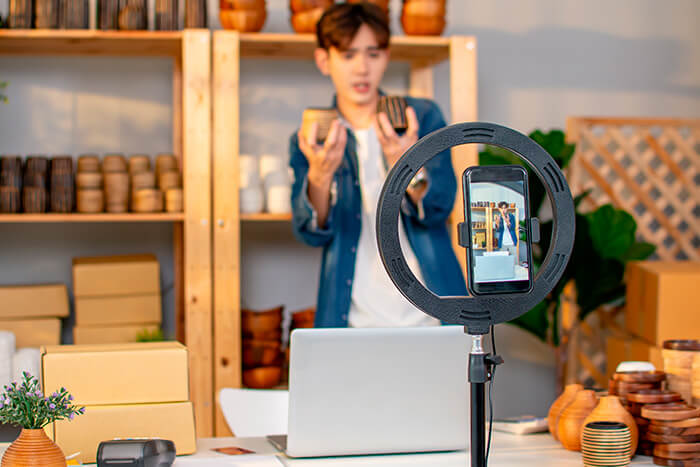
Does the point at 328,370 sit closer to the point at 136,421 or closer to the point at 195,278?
the point at 136,421

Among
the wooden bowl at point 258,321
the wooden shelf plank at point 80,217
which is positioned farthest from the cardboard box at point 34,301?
the wooden bowl at point 258,321

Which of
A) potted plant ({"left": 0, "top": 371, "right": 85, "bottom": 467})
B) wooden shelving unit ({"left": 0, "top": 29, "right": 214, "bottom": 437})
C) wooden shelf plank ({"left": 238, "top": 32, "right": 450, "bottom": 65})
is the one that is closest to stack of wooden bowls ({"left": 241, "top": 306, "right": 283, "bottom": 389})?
wooden shelving unit ({"left": 0, "top": 29, "right": 214, "bottom": 437})

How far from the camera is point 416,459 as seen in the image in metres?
1.28

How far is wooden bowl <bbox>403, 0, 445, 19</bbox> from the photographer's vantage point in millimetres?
2533

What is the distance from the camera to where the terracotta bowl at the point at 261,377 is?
2.49 meters

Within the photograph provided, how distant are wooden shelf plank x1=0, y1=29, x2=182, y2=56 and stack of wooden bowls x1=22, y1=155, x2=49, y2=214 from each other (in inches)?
14.8

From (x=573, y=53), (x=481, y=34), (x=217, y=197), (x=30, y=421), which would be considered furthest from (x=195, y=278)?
(x=573, y=53)

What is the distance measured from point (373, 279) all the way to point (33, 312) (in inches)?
43.0

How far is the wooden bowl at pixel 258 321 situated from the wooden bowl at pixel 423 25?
39.9 inches

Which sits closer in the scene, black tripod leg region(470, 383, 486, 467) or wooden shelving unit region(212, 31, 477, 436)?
A: black tripod leg region(470, 383, 486, 467)

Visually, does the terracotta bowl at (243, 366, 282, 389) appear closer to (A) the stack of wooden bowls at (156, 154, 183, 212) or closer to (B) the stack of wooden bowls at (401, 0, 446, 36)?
(A) the stack of wooden bowls at (156, 154, 183, 212)

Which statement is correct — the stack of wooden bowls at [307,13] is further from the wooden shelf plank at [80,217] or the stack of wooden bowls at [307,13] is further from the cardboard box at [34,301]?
the cardboard box at [34,301]

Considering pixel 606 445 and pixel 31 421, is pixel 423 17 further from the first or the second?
pixel 31 421

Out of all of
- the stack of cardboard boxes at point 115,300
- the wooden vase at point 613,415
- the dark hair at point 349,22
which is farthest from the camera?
the stack of cardboard boxes at point 115,300
